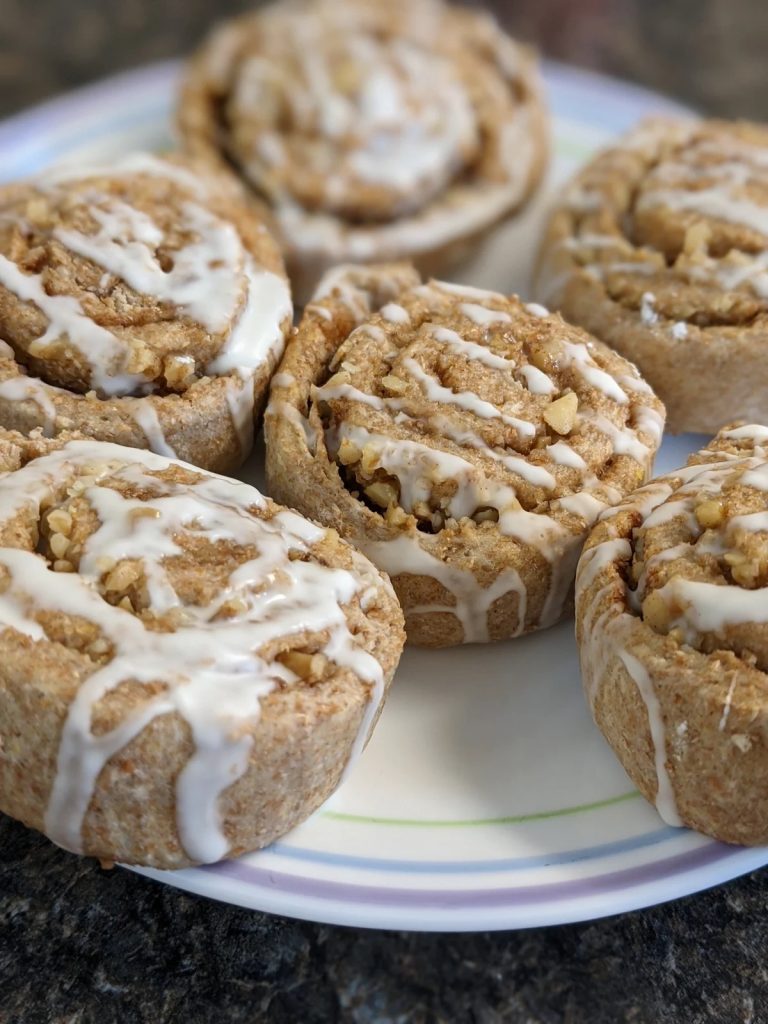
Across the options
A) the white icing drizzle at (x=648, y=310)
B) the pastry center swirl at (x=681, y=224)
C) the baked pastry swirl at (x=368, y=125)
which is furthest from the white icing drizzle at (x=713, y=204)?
the baked pastry swirl at (x=368, y=125)

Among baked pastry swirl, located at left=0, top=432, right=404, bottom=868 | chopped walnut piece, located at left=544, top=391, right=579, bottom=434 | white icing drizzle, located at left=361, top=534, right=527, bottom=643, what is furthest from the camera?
chopped walnut piece, located at left=544, top=391, right=579, bottom=434

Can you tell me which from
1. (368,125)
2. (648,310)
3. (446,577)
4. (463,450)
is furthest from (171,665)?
(368,125)

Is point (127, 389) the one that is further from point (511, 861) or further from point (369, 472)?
point (511, 861)

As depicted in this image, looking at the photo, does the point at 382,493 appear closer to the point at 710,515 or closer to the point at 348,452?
the point at 348,452

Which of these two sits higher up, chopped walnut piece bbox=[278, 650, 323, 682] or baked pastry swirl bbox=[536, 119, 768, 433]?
baked pastry swirl bbox=[536, 119, 768, 433]

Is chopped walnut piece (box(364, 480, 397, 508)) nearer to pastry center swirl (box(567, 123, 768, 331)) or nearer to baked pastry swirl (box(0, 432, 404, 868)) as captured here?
baked pastry swirl (box(0, 432, 404, 868))

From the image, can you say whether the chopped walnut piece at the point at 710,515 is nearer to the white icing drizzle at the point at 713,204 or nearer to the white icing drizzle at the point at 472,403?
the white icing drizzle at the point at 472,403

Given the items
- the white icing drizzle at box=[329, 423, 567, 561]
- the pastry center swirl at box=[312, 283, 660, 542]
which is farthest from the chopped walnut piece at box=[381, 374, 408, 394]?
the white icing drizzle at box=[329, 423, 567, 561]
